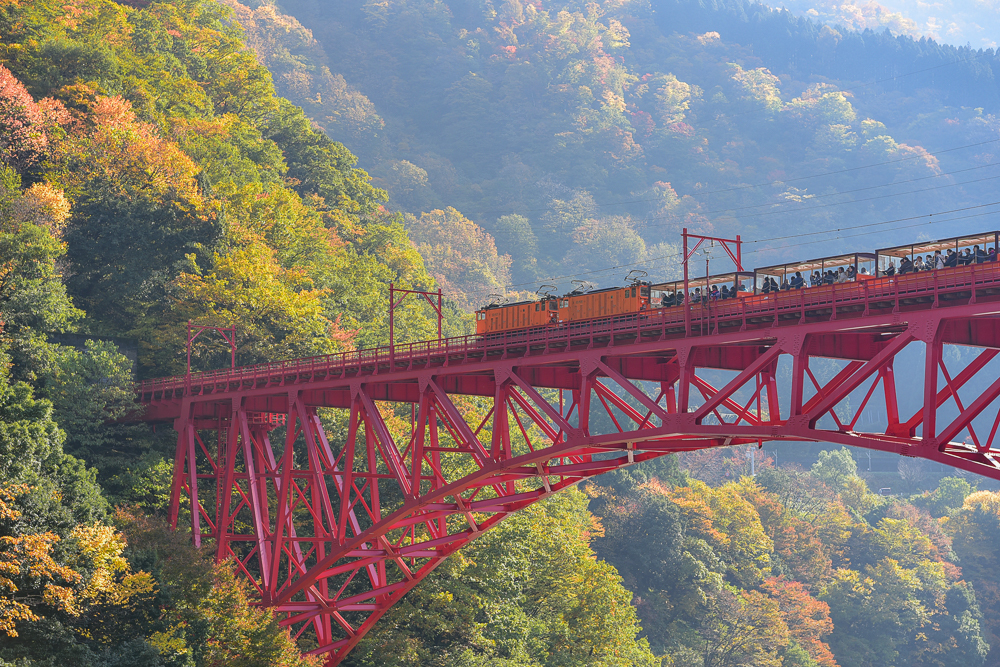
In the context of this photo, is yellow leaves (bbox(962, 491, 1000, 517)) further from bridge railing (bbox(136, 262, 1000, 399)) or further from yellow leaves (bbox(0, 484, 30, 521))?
yellow leaves (bbox(0, 484, 30, 521))

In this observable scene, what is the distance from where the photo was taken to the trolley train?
29.8m

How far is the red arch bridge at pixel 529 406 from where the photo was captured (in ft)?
92.3

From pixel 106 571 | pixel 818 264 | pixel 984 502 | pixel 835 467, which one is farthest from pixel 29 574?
pixel 835 467

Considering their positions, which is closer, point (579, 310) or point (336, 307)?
point (579, 310)

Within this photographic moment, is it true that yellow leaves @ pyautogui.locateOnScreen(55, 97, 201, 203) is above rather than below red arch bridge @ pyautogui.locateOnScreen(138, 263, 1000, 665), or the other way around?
above

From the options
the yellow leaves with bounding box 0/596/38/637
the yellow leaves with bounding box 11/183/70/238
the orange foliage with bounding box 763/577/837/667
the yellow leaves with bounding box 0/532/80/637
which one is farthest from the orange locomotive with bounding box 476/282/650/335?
the orange foliage with bounding box 763/577/837/667

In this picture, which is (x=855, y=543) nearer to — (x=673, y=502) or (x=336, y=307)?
(x=673, y=502)

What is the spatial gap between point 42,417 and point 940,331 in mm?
36688

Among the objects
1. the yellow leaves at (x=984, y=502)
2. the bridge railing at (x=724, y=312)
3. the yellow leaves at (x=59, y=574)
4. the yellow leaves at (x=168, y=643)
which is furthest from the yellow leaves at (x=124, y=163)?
the yellow leaves at (x=984, y=502)

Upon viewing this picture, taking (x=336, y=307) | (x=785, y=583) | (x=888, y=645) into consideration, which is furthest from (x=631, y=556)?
(x=336, y=307)

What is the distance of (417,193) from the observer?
622ft

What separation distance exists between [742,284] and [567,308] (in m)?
8.98

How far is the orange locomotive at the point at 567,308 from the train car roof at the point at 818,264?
193 inches

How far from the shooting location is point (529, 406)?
39125mm
